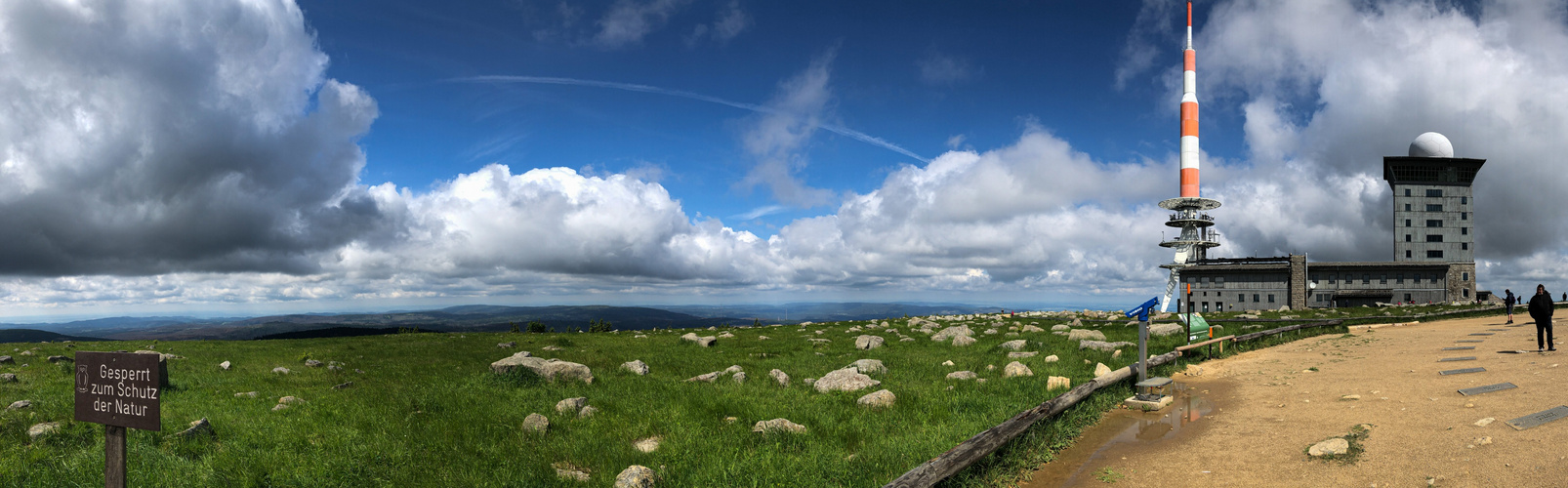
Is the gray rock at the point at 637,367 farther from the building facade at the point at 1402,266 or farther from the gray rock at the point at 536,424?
the building facade at the point at 1402,266

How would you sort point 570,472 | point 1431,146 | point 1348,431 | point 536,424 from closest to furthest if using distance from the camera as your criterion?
point 570,472, point 1348,431, point 536,424, point 1431,146

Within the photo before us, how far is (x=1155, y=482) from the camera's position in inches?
320

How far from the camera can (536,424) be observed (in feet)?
32.3

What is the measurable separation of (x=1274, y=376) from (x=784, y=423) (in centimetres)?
1385

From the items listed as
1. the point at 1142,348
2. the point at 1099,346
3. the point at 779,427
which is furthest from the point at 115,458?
the point at 1099,346

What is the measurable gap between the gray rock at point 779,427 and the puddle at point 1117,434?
323 centimetres

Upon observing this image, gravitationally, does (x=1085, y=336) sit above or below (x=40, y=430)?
below

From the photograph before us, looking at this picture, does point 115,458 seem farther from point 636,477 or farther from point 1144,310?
point 1144,310

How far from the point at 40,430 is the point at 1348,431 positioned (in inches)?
784

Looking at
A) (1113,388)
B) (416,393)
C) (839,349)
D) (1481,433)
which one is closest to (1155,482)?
(1481,433)

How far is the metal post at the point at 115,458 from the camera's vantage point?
21.0ft

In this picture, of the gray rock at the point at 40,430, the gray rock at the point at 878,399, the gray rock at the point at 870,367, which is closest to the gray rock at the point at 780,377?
the gray rock at the point at 870,367

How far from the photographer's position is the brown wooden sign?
621 cm

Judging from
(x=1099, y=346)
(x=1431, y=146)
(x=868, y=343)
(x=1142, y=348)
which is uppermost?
(x=1431, y=146)
